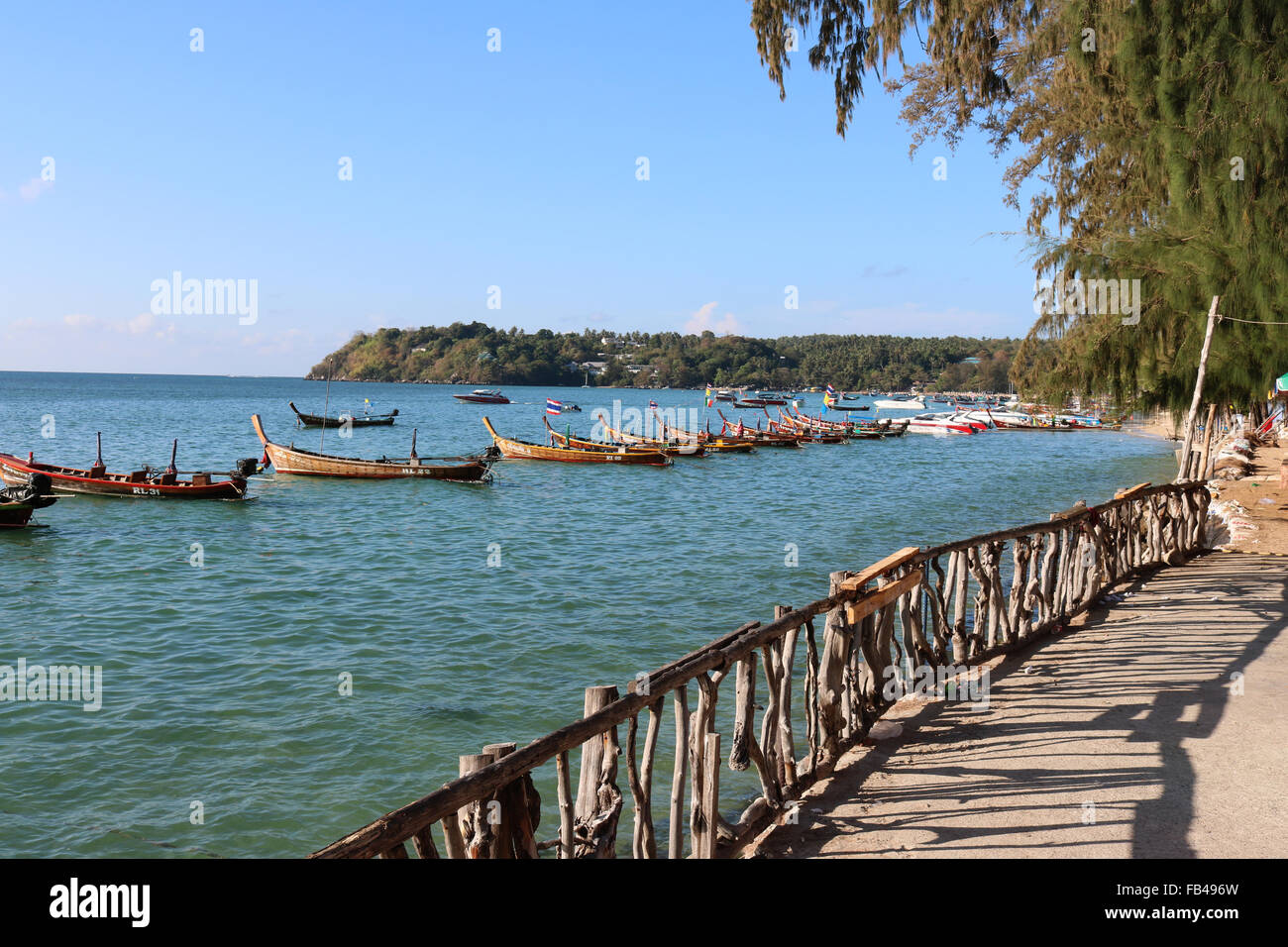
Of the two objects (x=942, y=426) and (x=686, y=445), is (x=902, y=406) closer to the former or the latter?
(x=942, y=426)

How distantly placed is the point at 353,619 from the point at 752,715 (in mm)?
12089

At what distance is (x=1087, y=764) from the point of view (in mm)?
7082

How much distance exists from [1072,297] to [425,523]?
20266mm

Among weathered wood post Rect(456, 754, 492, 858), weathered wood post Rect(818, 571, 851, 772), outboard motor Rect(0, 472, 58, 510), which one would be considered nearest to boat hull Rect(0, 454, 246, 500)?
outboard motor Rect(0, 472, 58, 510)

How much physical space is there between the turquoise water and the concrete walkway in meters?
2.06

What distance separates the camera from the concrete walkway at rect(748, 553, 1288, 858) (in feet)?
19.4

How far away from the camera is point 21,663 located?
545 inches

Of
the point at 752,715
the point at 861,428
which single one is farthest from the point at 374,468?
the point at 861,428

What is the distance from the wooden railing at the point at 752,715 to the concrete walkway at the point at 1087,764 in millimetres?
380

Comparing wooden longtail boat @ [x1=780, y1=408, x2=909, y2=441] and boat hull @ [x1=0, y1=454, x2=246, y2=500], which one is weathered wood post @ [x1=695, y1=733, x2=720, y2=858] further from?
wooden longtail boat @ [x1=780, y1=408, x2=909, y2=441]

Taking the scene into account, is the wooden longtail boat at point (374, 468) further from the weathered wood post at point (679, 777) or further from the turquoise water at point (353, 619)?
the weathered wood post at point (679, 777)
